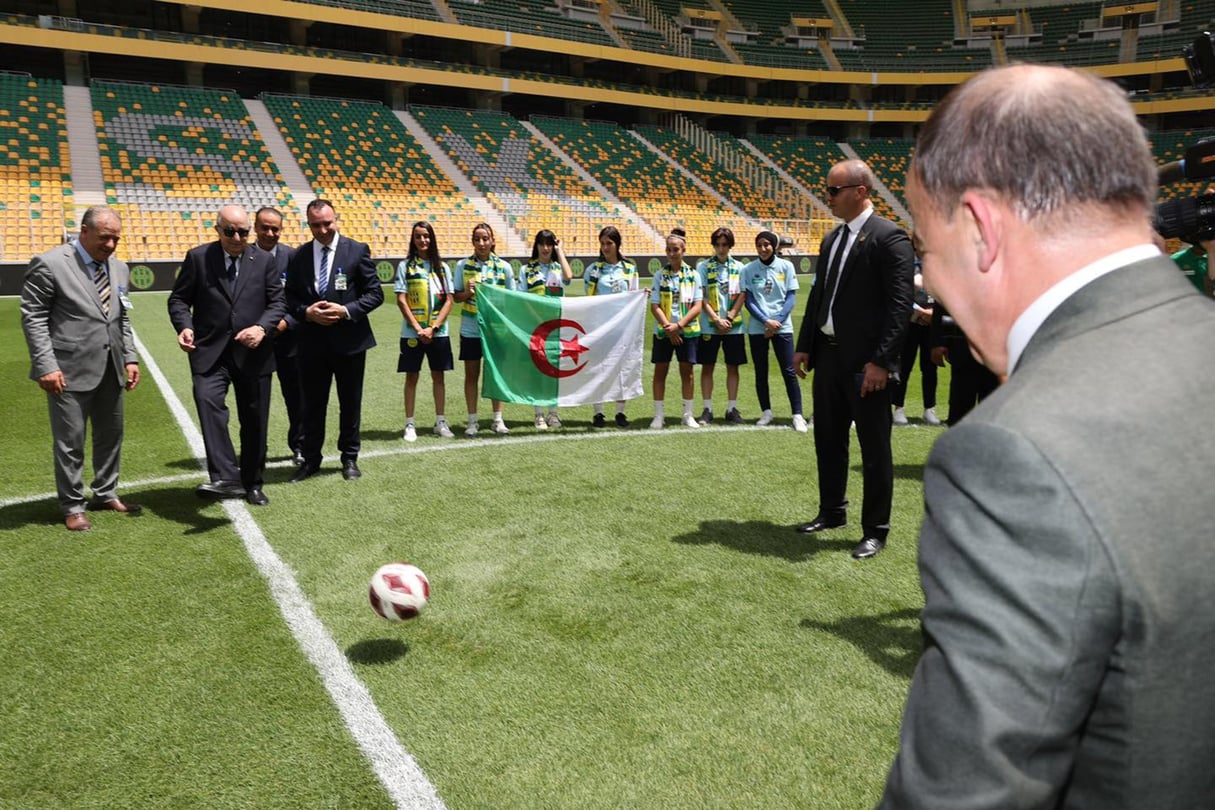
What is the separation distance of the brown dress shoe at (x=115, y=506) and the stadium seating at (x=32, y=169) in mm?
19990

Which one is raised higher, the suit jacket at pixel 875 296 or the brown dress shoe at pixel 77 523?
the suit jacket at pixel 875 296

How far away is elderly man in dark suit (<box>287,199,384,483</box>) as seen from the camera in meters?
7.44

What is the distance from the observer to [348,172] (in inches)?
1329

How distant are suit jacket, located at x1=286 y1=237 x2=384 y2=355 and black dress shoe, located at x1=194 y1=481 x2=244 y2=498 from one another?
1.44m

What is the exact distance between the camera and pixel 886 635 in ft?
14.2

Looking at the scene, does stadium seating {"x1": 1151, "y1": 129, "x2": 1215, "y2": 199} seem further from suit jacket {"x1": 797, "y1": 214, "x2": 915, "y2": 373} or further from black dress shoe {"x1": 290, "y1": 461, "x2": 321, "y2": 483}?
black dress shoe {"x1": 290, "y1": 461, "x2": 321, "y2": 483}

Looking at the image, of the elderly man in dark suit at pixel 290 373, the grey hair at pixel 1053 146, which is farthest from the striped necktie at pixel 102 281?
the grey hair at pixel 1053 146

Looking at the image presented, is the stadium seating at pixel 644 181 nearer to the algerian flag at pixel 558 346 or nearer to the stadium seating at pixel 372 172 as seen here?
the stadium seating at pixel 372 172

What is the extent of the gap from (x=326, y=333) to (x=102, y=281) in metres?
1.77

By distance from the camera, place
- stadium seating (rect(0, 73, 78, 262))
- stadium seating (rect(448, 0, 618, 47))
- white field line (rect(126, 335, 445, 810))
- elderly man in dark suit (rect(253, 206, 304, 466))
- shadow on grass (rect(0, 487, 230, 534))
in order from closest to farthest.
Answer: white field line (rect(126, 335, 445, 810)) < shadow on grass (rect(0, 487, 230, 534)) < elderly man in dark suit (rect(253, 206, 304, 466)) < stadium seating (rect(0, 73, 78, 262)) < stadium seating (rect(448, 0, 618, 47))

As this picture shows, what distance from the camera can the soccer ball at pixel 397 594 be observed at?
4211 mm

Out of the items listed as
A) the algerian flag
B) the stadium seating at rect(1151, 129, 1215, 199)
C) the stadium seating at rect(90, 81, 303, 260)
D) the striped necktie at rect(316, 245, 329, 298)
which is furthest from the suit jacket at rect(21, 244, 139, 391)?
the stadium seating at rect(1151, 129, 1215, 199)

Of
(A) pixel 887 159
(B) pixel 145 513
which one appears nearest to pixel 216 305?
(B) pixel 145 513

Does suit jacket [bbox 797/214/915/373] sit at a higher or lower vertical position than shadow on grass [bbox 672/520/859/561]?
higher
